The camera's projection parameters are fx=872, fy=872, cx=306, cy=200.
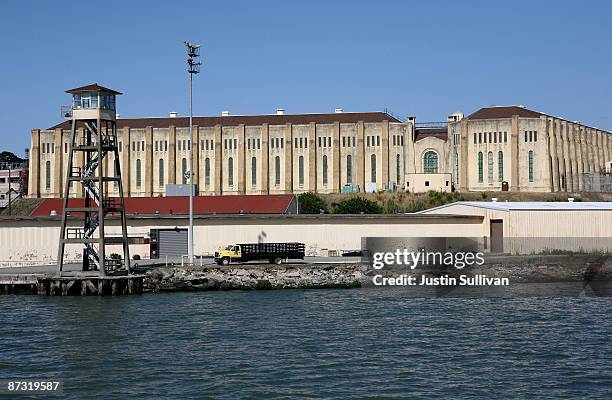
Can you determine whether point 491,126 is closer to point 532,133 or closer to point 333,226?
point 532,133

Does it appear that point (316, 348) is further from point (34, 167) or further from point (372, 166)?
point (34, 167)

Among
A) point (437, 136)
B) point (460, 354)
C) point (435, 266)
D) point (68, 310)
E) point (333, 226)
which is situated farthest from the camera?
point (437, 136)

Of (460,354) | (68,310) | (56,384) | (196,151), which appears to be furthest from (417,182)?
(56,384)

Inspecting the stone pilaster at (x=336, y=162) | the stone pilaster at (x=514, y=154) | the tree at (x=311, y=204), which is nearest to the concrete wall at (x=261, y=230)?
the tree at (x=311, y=204)

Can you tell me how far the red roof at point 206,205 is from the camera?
7656cm

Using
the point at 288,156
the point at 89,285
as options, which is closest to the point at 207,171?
the point at 288,156

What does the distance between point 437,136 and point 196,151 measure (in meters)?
29.0

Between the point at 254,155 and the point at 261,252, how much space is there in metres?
47.1

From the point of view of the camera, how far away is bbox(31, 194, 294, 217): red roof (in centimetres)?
7656

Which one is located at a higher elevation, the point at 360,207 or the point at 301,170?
the point at 301,170

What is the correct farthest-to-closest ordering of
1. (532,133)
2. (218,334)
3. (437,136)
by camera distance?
(437,136) < (532,133) < (218,334)

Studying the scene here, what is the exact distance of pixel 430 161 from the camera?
335 ft

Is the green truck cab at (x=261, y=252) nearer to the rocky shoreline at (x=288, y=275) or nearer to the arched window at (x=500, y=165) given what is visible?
the rocky shoreline at (x=288, y=275)

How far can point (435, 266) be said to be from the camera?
5659 centimetres
